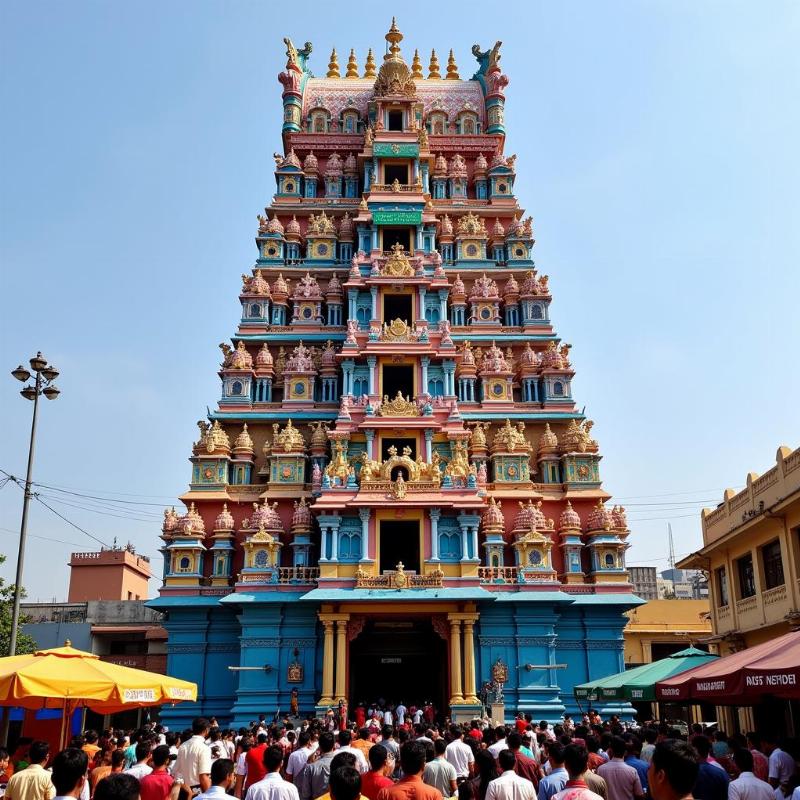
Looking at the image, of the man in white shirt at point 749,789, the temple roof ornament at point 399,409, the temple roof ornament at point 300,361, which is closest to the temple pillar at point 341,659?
the temple roof ornament at point 399,409

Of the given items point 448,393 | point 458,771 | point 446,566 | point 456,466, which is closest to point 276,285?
point 448,393

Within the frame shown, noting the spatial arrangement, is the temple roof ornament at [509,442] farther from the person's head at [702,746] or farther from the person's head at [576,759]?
the person's head at [576,759]

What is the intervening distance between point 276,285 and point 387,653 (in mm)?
A: 18276

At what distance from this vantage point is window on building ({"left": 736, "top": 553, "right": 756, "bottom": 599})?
1015 inches

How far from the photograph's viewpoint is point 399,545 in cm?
3688

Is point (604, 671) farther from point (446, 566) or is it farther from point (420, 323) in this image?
point (420, 323)

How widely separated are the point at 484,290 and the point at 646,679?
1000 inches

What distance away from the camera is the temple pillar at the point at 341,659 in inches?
1193

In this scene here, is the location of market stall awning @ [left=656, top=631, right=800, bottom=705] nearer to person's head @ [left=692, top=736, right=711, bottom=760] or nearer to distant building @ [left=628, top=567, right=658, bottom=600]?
person's head @ [left=692, top=736, right=711, bottom=760]

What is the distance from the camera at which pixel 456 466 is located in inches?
1353

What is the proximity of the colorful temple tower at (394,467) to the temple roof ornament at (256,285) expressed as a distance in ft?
0.38

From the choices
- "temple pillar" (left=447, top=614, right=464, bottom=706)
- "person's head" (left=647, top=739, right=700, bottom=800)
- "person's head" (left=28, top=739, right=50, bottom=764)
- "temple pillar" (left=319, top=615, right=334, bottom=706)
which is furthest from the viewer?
"temple pillar" (left=447, top=614, right=464, bottom=706)

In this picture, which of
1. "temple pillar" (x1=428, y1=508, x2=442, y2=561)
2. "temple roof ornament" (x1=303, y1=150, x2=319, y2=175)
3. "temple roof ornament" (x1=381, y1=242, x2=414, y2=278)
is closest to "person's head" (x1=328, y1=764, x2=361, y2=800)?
"temple pillar" (x1=428, y1=508, x2=442, y2=561)

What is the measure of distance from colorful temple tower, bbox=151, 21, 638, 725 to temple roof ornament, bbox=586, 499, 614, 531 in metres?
0.06
